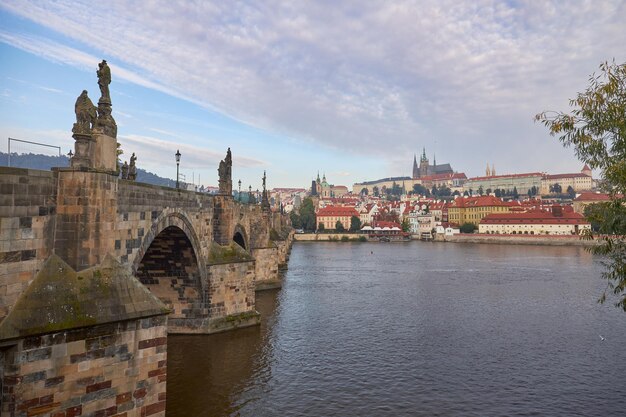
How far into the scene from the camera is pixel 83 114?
13.0 metres

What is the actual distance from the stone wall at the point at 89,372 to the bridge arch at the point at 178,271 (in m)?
10.9

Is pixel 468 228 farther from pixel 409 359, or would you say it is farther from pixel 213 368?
pixel 213 368

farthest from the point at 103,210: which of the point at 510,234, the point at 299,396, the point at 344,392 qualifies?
the point at 510,234

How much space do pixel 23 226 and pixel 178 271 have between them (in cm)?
1439

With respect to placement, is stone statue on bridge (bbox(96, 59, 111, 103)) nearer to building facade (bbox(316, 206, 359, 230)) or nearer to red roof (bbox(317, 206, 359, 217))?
building facade (bbox(316, 206, 359, 230))

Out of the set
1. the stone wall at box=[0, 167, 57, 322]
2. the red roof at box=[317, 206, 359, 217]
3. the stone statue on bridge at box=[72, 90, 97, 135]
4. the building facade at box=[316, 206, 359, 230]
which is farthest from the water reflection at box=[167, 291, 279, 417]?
the red roof at box=[317, 206, 359, 217]

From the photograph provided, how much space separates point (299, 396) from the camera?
18.3m

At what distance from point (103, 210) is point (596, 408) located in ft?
62.5

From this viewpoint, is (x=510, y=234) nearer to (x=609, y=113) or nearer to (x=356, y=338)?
(x=356, y=338)

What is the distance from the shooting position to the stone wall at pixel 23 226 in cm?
1054

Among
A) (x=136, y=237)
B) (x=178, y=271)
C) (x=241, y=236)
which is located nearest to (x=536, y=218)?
(x=241, y=236)

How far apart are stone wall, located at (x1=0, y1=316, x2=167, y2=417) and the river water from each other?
13.7ft

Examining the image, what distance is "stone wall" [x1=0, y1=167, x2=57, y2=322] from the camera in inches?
415

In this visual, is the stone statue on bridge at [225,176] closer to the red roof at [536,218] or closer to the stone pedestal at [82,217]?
the stone pedestal at [82,217]
